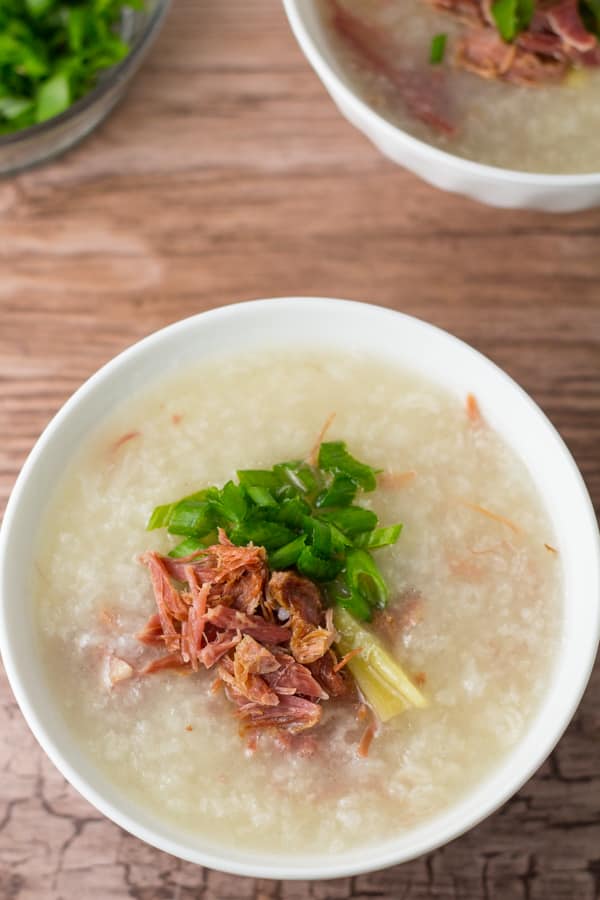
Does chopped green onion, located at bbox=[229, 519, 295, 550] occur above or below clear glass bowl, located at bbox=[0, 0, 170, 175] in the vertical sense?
below

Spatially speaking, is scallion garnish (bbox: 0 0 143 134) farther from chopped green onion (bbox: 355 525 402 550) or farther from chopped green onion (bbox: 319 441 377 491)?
chopped green onion (bbox: 355 525 402 550)

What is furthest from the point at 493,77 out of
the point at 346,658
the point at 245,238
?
the point at 346,658

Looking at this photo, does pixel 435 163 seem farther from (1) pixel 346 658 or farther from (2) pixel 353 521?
(1) pixel 346 658

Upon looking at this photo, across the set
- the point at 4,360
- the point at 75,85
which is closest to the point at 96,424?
the point at 4,360

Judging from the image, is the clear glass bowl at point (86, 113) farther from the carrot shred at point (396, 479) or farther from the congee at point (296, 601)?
the carrot shred at point (396, 479)

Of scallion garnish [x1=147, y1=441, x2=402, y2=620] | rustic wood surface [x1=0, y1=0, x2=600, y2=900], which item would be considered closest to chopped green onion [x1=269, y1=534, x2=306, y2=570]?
scallion garnish [x1=147, y1=441, x2=402, y2=620]

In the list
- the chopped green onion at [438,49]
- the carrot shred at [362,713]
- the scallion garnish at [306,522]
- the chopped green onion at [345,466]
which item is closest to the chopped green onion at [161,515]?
the scallion garnish at [306,522]

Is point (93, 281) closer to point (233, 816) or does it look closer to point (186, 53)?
Answer: point (186, 53)
